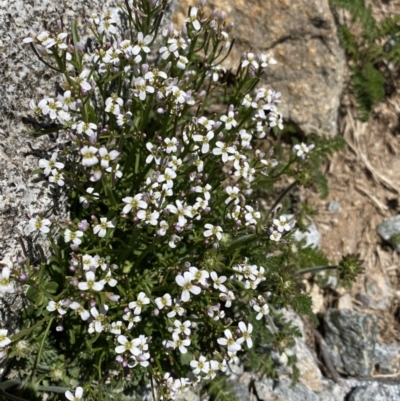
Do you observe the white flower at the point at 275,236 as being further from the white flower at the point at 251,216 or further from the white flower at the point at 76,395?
the white flower at the point at 76,395

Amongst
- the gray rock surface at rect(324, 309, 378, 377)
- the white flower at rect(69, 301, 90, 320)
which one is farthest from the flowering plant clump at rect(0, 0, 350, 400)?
the gray rock surface at rect(324, 309, 378, 377)

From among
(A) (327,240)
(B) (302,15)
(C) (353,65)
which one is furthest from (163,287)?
(C) (353,65)

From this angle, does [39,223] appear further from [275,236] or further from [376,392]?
[376,392]

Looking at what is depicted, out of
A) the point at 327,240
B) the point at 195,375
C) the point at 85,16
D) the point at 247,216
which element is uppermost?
the point at 85,16

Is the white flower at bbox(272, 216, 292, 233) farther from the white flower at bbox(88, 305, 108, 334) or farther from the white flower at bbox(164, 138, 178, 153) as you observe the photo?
the white flower at bbox(88, 305, 108, 334)

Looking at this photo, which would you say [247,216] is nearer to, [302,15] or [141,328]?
[141,328]

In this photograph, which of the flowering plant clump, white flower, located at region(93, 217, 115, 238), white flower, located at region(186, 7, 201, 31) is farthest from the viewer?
white flower, located at region(186, 7, 201, 31)

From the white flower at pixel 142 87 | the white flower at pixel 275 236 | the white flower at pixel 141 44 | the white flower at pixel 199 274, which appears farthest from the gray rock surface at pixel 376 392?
the white flower at pixel 141 44
